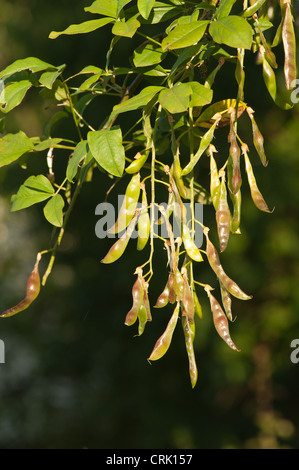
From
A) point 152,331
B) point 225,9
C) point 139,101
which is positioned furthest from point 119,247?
point 152,331

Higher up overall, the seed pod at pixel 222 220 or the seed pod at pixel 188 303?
the seed pod at pixel 222 220

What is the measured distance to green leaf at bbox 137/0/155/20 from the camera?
0.55m

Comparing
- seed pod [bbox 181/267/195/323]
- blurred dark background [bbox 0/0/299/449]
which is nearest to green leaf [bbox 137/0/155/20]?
seed pod [bbox 181/267/195/323]

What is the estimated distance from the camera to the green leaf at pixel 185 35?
53cm

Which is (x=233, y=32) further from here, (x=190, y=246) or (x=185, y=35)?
(x=190, y=246)

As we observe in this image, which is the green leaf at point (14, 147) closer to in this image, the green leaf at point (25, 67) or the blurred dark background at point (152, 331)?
the green leaf at point (25, 67)

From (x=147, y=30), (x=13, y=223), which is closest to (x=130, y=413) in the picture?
(x=13, y=223)

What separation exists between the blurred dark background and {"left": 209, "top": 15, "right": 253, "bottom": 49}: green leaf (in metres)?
1.29

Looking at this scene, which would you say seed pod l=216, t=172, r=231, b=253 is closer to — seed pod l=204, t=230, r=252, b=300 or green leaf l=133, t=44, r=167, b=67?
seed pod l=204, t=230, r=252, b=300

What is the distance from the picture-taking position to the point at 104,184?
226 centimetres

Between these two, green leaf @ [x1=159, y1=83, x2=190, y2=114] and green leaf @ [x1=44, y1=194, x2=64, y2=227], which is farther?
green leaf @ [x1=44, y1=194, x2=64, y2=227]

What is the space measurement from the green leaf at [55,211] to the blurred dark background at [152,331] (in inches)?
48.8

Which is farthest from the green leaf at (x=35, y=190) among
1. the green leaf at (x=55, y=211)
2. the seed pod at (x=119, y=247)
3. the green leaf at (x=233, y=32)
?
the green leaf at (x=233, y=32)

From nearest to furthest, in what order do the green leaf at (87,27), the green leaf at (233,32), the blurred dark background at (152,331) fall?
the green leaf at (233,32)
the green leaf at (87,27)
the blurred dark background at (152,331)
